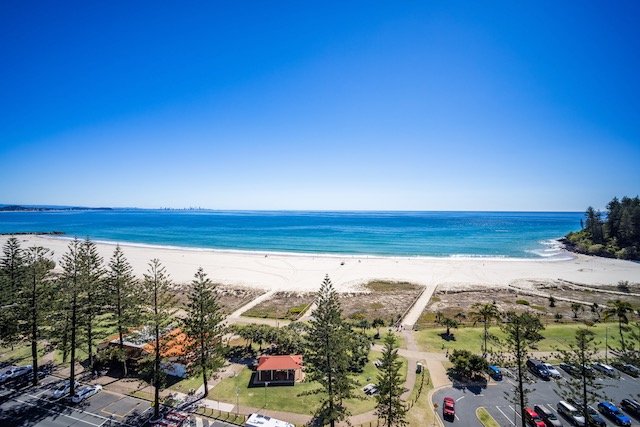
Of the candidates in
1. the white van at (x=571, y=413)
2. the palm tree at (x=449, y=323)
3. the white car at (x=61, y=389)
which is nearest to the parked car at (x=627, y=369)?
the white van at (x=571, y=413)

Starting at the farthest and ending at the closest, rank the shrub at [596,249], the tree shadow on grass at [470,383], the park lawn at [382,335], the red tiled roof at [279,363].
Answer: the shrub at [596,249], the park lawn at [382,335], the red tiled roof at [279,363], the tree shadow on grass at [470,383]

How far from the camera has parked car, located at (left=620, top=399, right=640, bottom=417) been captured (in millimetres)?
23625

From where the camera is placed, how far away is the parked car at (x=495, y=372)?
28750 millimetres

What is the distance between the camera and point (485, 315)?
34.8 meters

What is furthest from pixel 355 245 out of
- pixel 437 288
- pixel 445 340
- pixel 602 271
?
pixel 445 340

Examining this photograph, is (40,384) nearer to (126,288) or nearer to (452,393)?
(126,288)

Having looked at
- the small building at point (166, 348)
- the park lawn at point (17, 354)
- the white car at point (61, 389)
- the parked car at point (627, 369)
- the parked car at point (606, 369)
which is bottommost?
the parked car at point (606, 369)

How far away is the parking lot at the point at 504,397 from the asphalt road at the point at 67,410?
1714cm

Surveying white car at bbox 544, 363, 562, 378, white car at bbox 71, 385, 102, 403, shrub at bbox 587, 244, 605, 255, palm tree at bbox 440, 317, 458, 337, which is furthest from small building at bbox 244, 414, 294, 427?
shrub at bbox 587, 244, 605, 255

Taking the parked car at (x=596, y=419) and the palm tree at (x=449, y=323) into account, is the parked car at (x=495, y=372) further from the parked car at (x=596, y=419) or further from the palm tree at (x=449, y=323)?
the palm tree at (x=449, y=323)

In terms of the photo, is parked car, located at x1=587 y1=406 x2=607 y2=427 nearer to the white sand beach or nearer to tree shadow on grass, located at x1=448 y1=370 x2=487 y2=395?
tree shadow on grass, located at x1=448 y1=370 x2=487 y2=395

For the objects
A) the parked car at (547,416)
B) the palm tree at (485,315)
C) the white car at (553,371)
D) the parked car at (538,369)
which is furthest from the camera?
the palm tree at (485,315)

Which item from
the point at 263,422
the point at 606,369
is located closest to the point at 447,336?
the point at 606,369

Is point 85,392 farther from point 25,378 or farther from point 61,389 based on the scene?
point 25,378
